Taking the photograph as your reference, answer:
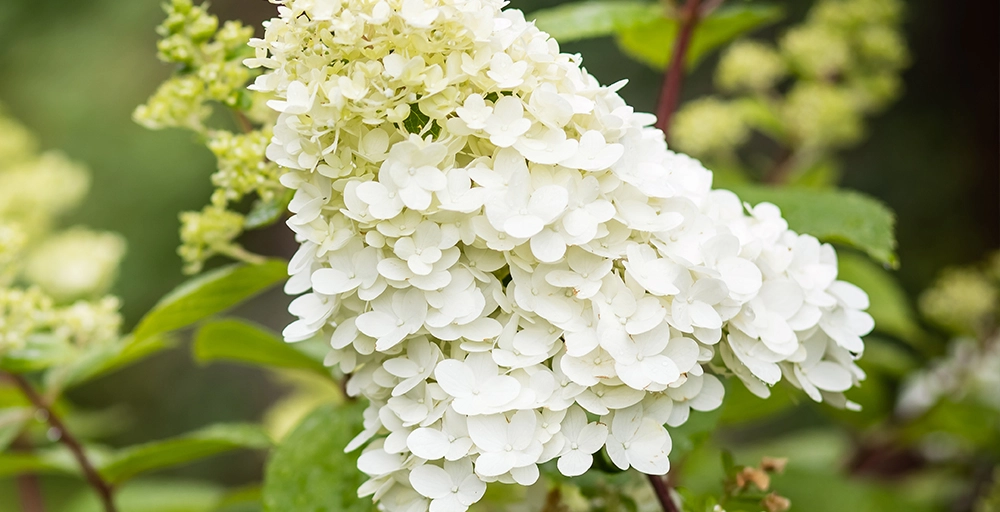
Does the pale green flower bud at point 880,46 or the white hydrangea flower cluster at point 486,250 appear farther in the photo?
the pale green flower bud at point 880,46

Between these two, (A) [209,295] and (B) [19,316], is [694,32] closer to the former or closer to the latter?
(A) [209,295]

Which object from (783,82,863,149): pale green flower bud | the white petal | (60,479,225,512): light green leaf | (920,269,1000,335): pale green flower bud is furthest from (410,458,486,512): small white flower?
(920,269,1000,335): pale green flower bud

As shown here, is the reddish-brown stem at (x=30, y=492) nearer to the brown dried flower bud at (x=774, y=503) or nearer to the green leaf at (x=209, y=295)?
the green leaf at (x=209, y=295)

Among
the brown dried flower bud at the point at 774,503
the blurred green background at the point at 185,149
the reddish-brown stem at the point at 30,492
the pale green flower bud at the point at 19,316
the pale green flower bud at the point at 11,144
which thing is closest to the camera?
the brown dried flower bud at the point at 774,503

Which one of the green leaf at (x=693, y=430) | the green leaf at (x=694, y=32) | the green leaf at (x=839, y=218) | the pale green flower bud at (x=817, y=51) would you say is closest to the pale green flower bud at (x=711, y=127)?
the pale green flower bud at (x=817, y=51)

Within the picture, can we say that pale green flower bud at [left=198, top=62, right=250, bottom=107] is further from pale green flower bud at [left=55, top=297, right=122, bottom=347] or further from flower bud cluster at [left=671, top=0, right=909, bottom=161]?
flower bud cluster at [left=671, top=0, right=909, bottom=161]

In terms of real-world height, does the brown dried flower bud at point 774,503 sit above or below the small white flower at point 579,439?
below

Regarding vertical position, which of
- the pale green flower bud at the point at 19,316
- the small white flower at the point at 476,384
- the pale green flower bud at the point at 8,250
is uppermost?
the pale green flower bud at the point at 8,250

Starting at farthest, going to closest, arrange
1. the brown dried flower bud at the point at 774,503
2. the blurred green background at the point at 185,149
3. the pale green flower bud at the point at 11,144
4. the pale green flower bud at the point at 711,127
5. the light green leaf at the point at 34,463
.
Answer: the blurred green background at the point at 185,149
the pale green flower bud at the point at 11,144
the pale green flower bud at the point at 711,127
the light green leaf at the point at 34,463
the brown dried flower bud at the point at 774,503
